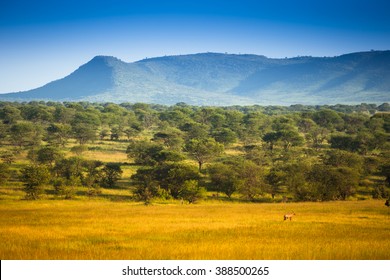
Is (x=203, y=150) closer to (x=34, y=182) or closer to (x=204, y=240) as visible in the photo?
(x=34, y=182)

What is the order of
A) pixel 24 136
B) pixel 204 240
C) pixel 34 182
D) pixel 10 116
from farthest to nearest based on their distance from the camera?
pixel 10 116, pixel 24 136, pixel 34 182, pixel 204 240

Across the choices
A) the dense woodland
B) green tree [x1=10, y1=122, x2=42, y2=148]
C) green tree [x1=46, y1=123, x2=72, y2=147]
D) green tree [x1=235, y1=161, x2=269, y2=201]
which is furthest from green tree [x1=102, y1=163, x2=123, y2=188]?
green tree [x1=46, y1=123, x2=72, y2=147]

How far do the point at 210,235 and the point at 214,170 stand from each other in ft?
144

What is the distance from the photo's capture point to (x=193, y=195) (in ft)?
179

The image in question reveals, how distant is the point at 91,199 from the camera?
53719mm

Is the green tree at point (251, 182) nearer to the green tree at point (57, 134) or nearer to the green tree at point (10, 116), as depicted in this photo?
the green tree at point (57, 134)

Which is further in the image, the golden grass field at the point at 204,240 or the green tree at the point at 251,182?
the green tree at the point at 251,182

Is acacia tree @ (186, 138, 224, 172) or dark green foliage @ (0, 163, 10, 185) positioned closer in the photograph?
dark green foliage @ (0, 163, 10, 185)

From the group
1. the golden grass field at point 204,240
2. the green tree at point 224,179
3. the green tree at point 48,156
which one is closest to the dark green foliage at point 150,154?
the green tree at point 224,179

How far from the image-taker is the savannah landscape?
17406mm

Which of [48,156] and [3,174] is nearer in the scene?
[3,174]

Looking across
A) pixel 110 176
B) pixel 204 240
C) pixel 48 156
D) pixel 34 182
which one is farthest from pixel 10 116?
pixel 204 240

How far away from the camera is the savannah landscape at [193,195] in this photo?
685 inches

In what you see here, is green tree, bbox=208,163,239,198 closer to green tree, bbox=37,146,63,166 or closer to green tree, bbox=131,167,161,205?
green tree, bbox=131,167,161,205
